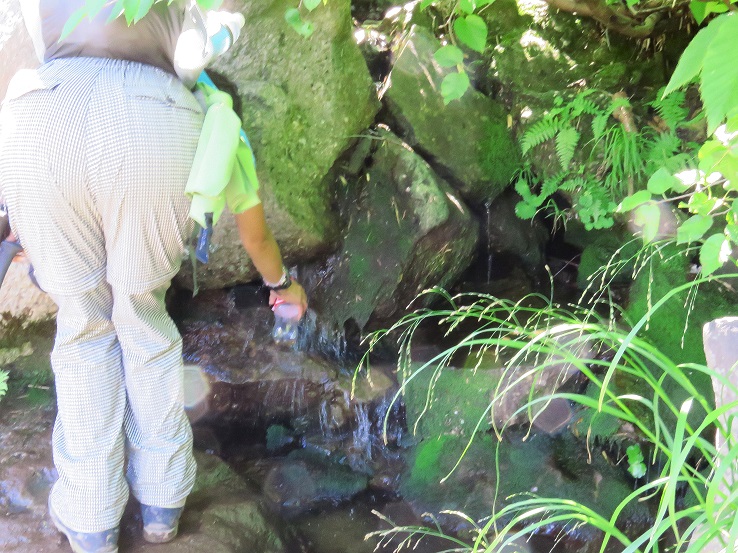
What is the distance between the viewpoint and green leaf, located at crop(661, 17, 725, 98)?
145 cm

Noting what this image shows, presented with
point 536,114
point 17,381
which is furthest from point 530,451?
point 17,381

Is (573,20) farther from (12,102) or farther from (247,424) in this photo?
(12,102)

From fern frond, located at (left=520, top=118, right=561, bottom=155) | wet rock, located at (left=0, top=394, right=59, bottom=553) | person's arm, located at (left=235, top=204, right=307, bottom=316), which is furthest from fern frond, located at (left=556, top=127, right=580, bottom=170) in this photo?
wet rock, located at (left=0, top=394, right=59, bottom=553)

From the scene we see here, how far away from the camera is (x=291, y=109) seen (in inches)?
140

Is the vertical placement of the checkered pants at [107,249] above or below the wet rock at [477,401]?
above

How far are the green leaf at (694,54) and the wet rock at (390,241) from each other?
227 cm

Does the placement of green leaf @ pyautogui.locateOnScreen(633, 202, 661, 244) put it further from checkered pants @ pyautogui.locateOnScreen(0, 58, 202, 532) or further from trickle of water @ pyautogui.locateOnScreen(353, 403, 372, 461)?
trickle of water @ pyautogui.locateOnScreen(353, 403, 372, 461)

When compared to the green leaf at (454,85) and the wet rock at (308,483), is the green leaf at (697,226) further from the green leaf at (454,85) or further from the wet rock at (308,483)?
the wet rock at (308,483)

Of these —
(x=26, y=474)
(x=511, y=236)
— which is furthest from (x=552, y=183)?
(x=26, y=474)

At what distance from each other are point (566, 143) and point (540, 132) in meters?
0.17

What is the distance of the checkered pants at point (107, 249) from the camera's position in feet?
6.01

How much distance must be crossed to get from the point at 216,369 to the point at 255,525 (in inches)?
44.0

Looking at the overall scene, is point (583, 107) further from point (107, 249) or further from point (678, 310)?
point (107, 249)

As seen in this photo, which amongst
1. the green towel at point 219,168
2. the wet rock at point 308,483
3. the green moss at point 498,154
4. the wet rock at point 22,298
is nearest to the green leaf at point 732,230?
the green towel at point 219,168
